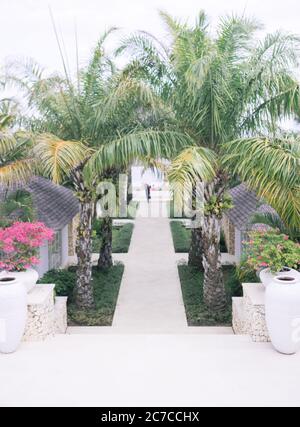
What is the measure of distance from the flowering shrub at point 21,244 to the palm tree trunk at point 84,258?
3.20 m

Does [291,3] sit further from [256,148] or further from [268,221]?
[268,221]

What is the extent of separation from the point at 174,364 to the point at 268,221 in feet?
14.0

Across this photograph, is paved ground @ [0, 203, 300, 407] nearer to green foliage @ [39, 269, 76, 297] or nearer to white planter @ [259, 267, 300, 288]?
white planter @ [259, 267, 300, 288]

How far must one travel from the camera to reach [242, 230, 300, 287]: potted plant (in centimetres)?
845

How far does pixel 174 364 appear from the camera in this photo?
24.5 feet

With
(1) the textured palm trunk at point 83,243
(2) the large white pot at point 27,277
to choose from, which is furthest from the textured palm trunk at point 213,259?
(2) the large white pot at point 27,277

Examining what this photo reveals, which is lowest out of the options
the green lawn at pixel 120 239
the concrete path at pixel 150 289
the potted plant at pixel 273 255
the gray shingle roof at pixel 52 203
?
the concrete path at pixel 150 289

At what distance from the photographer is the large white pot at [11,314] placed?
25.2 feet

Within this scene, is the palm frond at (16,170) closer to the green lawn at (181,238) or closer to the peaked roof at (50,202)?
the peaked roof at (50,202)

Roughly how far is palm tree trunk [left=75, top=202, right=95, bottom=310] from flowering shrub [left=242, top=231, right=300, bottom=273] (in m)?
4.90

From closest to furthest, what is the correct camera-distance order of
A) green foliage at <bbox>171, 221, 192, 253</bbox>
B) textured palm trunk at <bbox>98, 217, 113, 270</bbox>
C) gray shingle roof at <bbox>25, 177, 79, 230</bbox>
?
gray shingle roof at <bbox>25, 177, 79, 230</bbox> → textured palm trunk at <bbox>98, 217, 113, 270</bbox> → green foliage at <bbox>171, 221, 192, 253</bbox>

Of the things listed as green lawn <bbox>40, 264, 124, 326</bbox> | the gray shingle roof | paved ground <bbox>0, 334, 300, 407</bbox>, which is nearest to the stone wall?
green lawn <bbox>40, 264, 124, 326</bbox>

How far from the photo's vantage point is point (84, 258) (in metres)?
12.6

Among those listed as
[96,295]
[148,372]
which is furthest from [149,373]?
[96,295]
